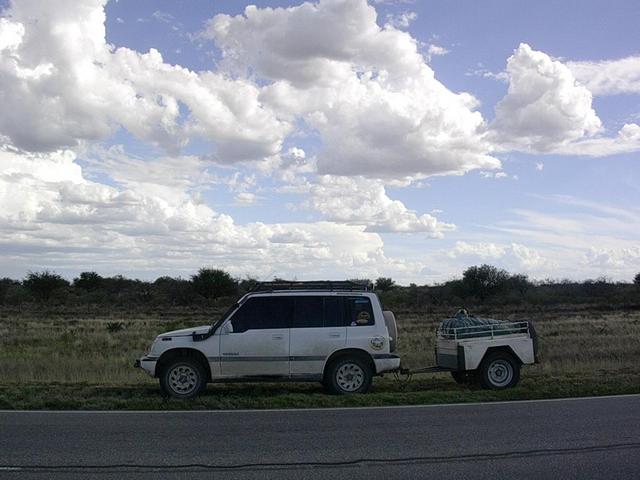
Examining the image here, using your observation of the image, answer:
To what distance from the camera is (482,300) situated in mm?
79875

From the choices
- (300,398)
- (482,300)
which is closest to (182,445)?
(300,398)

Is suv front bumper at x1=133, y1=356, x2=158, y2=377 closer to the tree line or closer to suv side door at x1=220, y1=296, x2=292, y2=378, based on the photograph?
suv side door at x1=220, y1=296, x2=292, y2=378

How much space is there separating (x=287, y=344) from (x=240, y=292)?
6228cm

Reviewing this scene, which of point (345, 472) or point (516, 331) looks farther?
point (516, 331)

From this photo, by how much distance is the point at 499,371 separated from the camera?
13656 millimetres

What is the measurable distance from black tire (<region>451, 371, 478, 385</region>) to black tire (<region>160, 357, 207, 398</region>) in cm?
492

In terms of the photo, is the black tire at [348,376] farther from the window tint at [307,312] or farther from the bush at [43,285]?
the bush at [43,285]

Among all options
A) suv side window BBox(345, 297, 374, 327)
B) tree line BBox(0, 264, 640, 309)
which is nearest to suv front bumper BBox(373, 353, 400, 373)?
suv side window BBox(345, 297, 374, 327)

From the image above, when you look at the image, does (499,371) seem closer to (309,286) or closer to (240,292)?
(309,286)

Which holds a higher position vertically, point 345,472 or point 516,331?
point 516,331

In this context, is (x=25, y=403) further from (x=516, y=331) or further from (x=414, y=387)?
(x=516, y=331)

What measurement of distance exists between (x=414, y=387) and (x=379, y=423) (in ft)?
14.1

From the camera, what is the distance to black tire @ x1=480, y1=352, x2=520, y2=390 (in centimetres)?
1351

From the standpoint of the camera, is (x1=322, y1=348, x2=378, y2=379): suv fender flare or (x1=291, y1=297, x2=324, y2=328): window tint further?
(x1=291, y1=297, x2=324, y2=328): window tint
